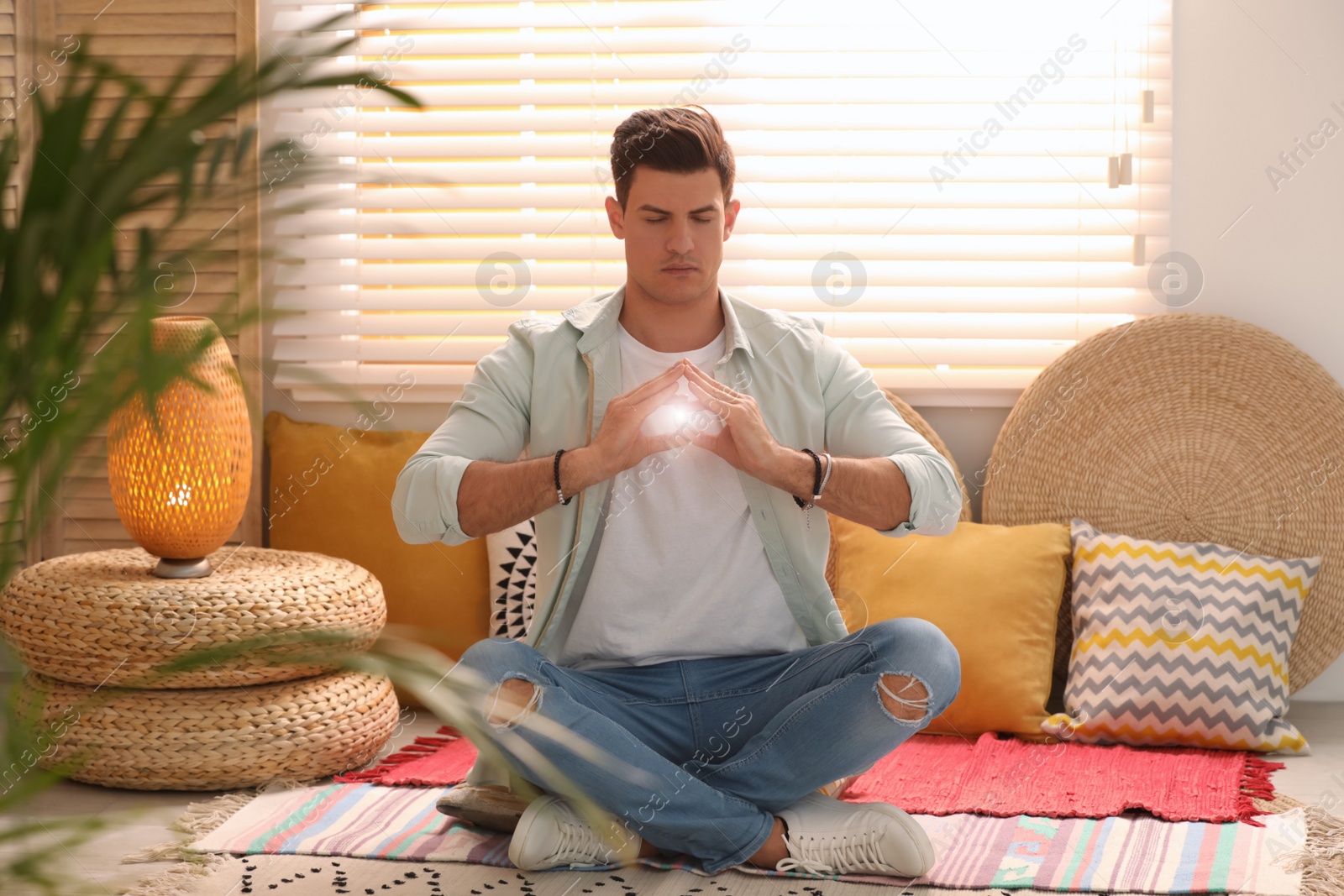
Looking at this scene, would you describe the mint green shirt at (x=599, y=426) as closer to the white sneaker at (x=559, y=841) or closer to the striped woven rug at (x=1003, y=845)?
the white sneaker at (x=559, y=841)

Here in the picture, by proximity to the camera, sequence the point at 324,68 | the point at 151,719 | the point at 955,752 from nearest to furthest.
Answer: the point at 151,719, the point at 955,752, the point at 324,68

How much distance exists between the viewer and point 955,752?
2.52 m

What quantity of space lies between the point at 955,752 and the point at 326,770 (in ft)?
4.12

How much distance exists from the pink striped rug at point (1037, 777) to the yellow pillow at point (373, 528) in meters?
0.37

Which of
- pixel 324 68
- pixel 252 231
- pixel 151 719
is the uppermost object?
pixel 324 68

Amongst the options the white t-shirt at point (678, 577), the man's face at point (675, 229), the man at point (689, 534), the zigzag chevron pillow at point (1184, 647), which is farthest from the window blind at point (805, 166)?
the white t-shirt at point (678, 577)

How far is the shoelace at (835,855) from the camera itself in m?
1.89

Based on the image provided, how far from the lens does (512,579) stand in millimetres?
2826

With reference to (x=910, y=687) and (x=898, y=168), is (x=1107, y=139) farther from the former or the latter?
(x=910, y=687)


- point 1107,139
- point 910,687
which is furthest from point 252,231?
point 1107,139

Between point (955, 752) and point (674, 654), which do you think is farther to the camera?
point (955, 752)

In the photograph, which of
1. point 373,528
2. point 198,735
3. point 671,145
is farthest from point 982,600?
point 198,735

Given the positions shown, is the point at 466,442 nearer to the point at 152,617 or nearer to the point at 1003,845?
the point at 152,617

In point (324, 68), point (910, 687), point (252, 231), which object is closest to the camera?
point (252, 231)
